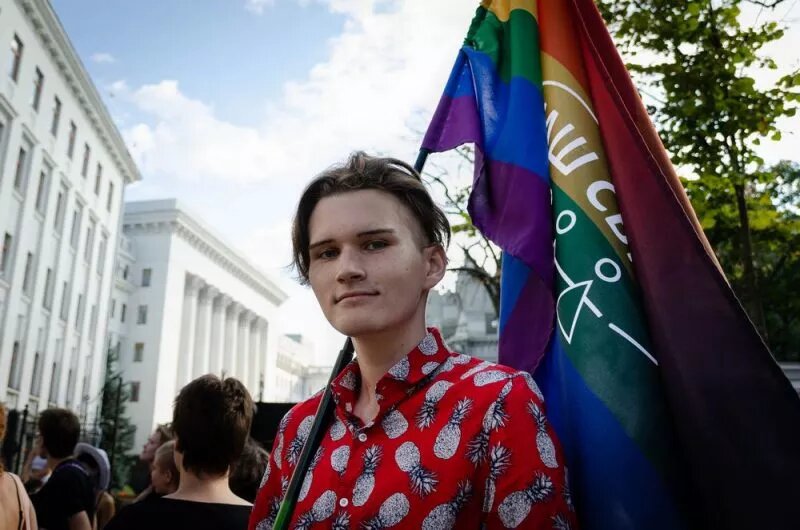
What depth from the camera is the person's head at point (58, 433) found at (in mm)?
4996

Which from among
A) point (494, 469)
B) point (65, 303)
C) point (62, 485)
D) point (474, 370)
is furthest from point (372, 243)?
point (65, 303)

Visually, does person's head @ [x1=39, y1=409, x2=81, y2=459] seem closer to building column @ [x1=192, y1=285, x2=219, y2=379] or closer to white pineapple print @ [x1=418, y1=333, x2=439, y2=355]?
white pineapple print @ [x1=418, y1=333, x2=439, y2=355]

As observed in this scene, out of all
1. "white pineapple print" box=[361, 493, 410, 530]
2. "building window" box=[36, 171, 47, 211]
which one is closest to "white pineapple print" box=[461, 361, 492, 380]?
"white pineapple print" box=[361, 493, 410, 530]

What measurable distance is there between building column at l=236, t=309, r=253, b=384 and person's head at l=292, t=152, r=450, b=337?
73.0m

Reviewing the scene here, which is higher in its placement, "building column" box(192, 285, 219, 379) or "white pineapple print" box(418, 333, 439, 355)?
"building column" box(192, 285, 219, 379)

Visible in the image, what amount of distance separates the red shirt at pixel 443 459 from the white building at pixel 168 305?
50.0 m

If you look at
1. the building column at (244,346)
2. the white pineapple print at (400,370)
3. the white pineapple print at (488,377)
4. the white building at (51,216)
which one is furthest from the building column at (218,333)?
the white pineapple print at (488,377)

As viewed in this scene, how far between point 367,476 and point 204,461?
1.85 metres

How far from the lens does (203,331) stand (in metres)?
64.5

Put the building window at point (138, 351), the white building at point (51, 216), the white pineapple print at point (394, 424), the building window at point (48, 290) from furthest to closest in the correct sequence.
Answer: the building window at point (138, 351) → the building window at point (48, 290) → the white building at point (51, 216) → the white pineapple print at point (394, 424)

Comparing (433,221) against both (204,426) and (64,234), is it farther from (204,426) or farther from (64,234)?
(64,234)

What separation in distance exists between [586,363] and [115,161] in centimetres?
3901

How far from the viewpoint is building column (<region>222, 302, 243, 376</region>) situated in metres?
70.0

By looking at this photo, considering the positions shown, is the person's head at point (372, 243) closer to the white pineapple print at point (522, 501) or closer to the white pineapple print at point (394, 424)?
the white pineapple print at point (394, 424)
